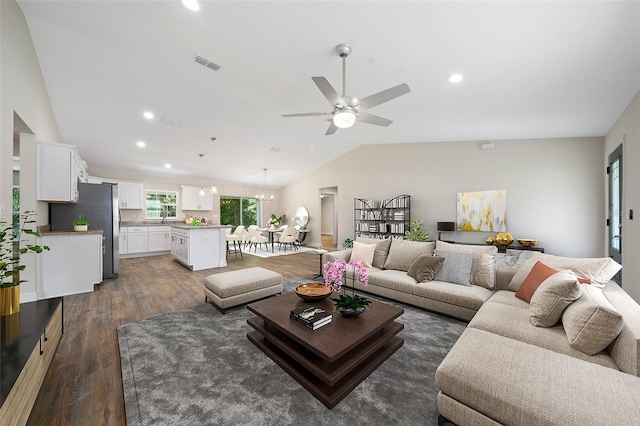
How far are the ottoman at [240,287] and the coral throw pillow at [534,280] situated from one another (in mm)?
2811

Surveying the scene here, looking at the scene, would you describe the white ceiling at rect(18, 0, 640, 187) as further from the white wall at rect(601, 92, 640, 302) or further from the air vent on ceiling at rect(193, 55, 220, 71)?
the white wall at rect(601, 92, 640, 302)

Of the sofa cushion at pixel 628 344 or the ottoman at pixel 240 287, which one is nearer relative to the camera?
the sofa cushion at pixel 628 344

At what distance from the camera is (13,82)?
2406 millimetres

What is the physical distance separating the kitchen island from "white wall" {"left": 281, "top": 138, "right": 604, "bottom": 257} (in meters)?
3.75

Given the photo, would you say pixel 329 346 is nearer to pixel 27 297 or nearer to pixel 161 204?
pixel 27 297

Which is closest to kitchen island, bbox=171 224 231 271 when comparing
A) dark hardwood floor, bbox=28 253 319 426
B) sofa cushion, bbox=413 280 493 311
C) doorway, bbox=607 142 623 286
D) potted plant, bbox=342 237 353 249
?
dark hardwood floor, bbox=28 253 319 426

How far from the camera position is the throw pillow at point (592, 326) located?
144 centimetres

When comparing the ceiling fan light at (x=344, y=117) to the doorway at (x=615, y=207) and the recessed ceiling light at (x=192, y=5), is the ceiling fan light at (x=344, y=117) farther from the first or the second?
the doorway at (x=615, y=207)

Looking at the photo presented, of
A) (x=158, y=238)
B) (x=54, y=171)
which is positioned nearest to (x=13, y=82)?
(x=54, y=171)

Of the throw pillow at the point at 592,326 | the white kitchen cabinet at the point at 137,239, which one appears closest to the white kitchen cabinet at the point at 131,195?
the white kitchen cabinet at the point at 137,239

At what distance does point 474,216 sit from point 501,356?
4877 mm

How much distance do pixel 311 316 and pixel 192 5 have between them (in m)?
2.86

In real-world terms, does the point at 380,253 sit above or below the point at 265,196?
below

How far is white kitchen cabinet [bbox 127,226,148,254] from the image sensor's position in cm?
676
